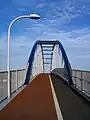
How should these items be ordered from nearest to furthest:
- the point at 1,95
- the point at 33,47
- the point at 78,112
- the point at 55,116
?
the point at 55,116 < the point at 78,112 < the point at 1,95 < the point at 33,47

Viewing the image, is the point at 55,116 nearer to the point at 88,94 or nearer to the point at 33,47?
the point at 88,94

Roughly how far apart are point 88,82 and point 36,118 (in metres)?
5.84

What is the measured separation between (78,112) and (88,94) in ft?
13.0

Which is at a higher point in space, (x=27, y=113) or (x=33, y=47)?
(x=33, y=47)

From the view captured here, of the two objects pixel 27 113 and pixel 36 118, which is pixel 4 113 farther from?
pixel 36 118

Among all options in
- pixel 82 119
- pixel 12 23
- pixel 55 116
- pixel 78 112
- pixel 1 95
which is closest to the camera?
pixel 82 119

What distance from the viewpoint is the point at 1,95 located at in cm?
1265

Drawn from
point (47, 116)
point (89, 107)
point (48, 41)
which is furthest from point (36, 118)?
point (48, 41)

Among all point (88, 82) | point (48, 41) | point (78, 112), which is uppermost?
point (48, 41)

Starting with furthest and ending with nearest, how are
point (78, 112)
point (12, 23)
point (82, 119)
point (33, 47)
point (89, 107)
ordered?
point (33, 47) → point (12, 23) → point (89, 107) → point (78, 112) → point (82, 119)

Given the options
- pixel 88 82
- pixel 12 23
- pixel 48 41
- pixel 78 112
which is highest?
pixel 48 41

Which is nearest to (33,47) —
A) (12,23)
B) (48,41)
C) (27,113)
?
(48,41)

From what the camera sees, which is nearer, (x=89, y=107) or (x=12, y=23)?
(x=89, y=107)

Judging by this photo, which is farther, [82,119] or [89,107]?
[89,107]
